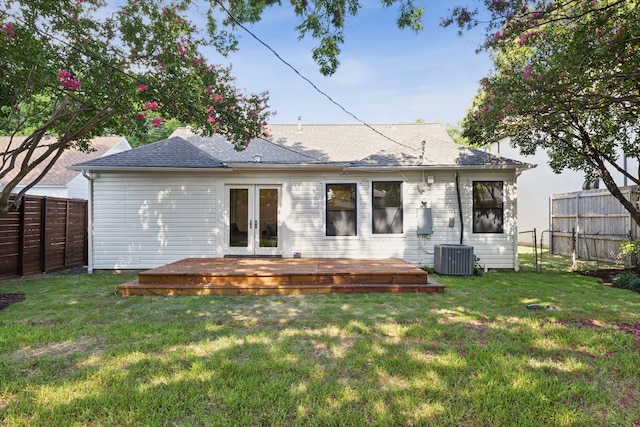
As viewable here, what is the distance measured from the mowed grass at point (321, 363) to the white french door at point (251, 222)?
3747 millimetres

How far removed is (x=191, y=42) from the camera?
24.0ft

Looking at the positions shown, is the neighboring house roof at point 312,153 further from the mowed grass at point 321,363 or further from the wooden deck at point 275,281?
the mowed grass at point 321,363

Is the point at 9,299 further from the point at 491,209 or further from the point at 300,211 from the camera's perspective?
the point at 491,209

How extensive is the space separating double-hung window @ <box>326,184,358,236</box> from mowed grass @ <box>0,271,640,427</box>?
385cm

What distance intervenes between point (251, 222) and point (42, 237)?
5378 mm

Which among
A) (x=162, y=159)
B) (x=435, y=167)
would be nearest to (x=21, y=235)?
(x=162, y=159)

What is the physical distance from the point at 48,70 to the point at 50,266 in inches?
240

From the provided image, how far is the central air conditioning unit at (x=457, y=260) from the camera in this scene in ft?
28.0

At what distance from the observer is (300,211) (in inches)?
372

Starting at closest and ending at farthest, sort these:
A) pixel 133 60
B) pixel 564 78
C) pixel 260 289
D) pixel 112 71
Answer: pixel 564 78 < pixel 112 71 < pixel 260 289 < pixel 133 60

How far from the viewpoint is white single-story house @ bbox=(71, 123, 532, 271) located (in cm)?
924

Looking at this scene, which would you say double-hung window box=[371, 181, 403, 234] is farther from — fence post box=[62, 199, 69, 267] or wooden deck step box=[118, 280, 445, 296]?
fence post box=[62, 199, 69, 267]

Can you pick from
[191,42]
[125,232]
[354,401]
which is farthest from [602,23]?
[125,232]

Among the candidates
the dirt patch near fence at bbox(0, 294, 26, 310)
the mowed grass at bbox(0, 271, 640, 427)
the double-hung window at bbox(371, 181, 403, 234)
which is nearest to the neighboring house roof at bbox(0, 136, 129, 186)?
the dirt patch near fence at bbox(0, 294, 26, 310)
